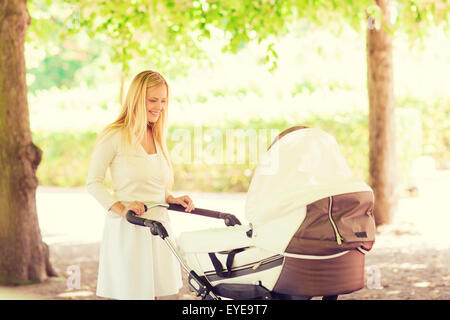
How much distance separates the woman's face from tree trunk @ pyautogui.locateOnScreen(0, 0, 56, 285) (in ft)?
10.7

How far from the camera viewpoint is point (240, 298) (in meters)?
4.04

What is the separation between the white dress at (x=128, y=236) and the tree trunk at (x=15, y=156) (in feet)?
10.4

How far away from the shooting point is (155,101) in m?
4.37

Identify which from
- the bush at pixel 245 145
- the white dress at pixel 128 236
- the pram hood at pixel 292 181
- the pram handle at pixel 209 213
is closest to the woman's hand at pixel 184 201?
the pram handle at pixel 209 213

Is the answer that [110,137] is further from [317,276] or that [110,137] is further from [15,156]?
[15,156]

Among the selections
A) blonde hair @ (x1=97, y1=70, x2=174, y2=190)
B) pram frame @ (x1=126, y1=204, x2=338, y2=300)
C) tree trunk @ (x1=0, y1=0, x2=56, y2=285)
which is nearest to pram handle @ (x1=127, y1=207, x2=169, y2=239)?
pram frame @ (x1=126, y1=204, x2=338, y2=300)

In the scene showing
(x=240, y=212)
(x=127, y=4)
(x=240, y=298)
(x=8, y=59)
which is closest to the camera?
(x=240, y=298)

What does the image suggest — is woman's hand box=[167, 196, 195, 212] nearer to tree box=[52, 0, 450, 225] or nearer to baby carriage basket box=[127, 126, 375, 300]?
baby carriage basket box=[127, 126, 375, 300]

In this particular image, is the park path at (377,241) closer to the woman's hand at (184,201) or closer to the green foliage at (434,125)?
the green foliage at (434,125)

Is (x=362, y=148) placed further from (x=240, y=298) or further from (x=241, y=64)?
(x=241, y=64)

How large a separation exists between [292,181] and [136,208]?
37.8 inches

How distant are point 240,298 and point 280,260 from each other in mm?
376
